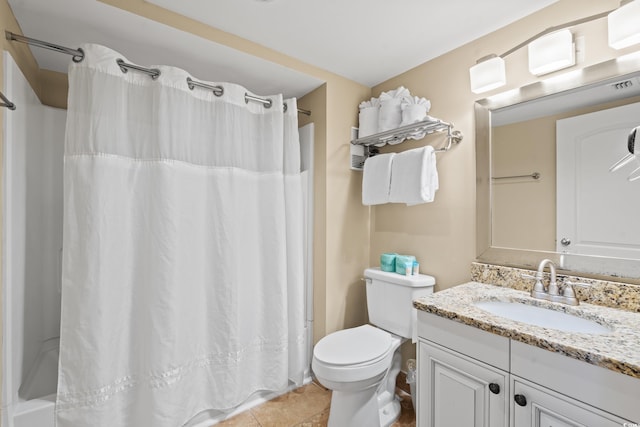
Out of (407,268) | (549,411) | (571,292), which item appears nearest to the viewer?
(549,411)

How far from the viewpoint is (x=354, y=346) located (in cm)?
160

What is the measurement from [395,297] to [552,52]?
4.77 feet

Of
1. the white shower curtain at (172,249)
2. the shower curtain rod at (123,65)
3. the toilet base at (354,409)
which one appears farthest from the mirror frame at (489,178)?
the shower curtain rod at (123,65)

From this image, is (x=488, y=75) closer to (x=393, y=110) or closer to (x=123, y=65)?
(x=393, y=110)

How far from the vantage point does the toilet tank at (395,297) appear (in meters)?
1.72

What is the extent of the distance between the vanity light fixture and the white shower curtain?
115cm

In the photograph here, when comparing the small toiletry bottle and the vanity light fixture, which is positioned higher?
the vanity light fixture

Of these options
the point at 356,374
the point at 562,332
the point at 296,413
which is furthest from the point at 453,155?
the point at 296,413

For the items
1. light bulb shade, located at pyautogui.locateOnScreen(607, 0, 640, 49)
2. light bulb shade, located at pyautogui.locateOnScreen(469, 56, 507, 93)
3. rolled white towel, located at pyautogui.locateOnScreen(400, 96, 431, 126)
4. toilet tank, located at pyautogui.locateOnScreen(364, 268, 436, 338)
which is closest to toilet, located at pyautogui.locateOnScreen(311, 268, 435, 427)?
toilet tank, located at pyautogui.locateOnScreen(364, 268, 436, 338)

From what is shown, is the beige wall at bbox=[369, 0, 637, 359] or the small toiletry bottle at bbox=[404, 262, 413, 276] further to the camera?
the small toiletry bottle at bbox=[404, 262, 413, 276]

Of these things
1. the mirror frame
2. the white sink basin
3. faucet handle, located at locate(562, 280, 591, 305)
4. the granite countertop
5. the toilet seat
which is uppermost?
the mirror frame

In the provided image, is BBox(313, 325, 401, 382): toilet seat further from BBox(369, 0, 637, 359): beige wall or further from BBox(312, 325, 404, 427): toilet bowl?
BBox(369, 0, 637, 359): beige wall

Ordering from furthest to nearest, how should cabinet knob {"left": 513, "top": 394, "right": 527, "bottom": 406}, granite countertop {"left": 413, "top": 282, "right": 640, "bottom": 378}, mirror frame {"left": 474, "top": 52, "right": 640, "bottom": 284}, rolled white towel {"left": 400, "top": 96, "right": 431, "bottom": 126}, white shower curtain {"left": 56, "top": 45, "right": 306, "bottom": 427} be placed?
1. rolled white towel {"left": 400, "top": 96, "right": 431, "bottom": 126}
2. white shower curtain {"left": 56, "top": 45, "right": 306, "bottom": 427}
3. mirror frame {"left": 474, "top": 52, "right": 640, "bottom": 284}
4. cabinet knob {"left": 513, "top": 394, "right": 527, "bottom": 406}
5. granite countertop {"left": 413, "top": 282, "right": 640, "bottom": 378}

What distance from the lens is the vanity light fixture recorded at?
1097 millimetres
